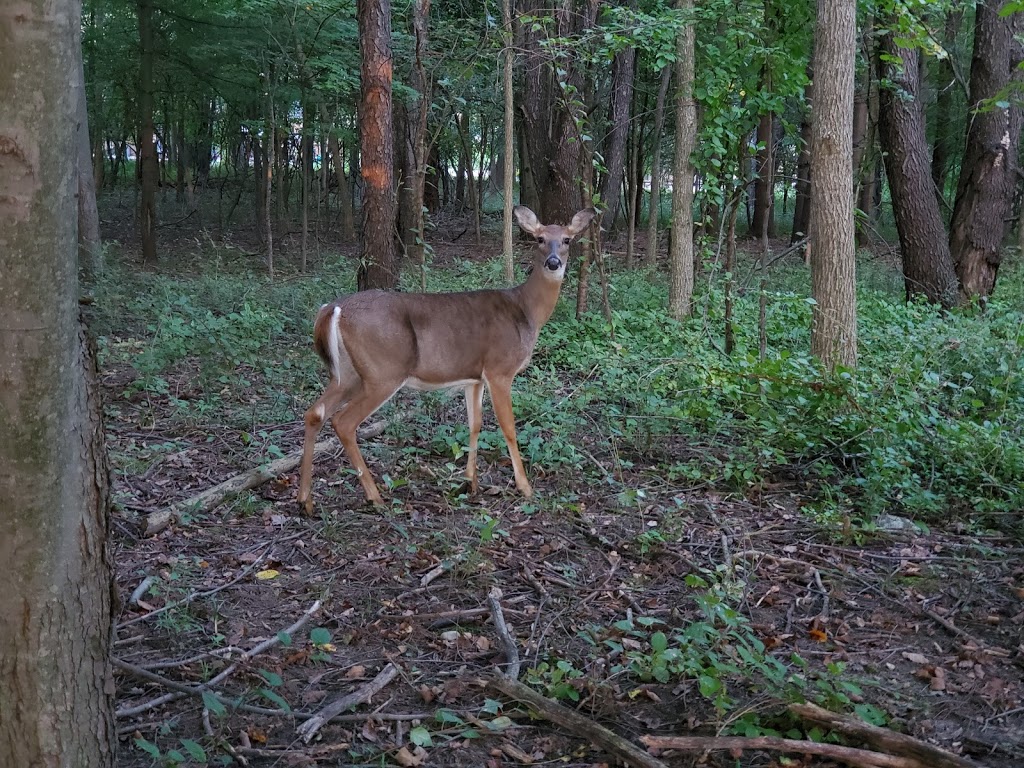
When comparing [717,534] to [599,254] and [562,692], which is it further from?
[599,254]

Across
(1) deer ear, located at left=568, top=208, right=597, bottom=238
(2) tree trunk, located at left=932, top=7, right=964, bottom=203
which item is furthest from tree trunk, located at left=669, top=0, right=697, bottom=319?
(2) tree trunk, located at left=932, top=7, right=964, bottom=203

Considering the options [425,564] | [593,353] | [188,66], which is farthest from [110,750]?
[188,66]

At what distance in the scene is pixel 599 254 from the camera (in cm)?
970

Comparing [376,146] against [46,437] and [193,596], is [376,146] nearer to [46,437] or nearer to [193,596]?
[193,596]

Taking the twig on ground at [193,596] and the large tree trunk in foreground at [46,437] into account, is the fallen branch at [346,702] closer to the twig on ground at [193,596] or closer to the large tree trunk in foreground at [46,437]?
the large tree trunk in foreground at [46,437]

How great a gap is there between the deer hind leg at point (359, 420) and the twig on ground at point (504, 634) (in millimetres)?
1448

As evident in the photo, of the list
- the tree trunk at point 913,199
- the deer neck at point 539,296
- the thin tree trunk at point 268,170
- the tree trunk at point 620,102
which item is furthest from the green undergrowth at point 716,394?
the tree trunk at point 620,102

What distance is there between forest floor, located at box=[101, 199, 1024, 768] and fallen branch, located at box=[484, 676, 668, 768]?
5cm

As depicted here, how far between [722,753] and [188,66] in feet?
48.9

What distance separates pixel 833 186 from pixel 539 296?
8.59 feet

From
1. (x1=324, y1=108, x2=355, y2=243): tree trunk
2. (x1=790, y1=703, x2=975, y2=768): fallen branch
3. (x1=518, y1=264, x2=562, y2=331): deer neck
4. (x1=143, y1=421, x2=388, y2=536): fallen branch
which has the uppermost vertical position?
(x1=324, y1=108, x2=355, y2=243): tree trunk

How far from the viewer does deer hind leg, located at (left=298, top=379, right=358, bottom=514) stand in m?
5.57

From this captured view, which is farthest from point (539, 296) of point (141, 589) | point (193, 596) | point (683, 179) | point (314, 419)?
point (683, 179)

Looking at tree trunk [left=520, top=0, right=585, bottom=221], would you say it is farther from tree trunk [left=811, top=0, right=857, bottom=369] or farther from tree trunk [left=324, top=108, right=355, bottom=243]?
tree trunk [left=324, top=108, right=355, bottom=243]
